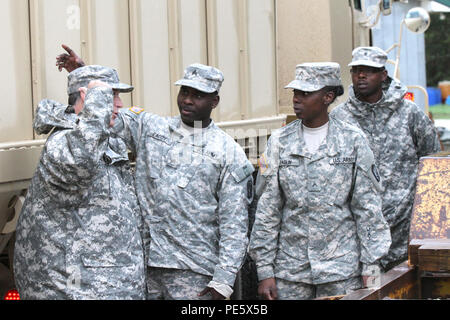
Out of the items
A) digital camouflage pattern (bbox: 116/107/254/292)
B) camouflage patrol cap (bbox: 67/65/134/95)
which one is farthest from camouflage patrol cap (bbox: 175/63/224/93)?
camouflage patrol cap (bbox: 67/65/134/95)

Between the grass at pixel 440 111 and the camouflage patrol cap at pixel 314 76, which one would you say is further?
the grass at pixel 440 111

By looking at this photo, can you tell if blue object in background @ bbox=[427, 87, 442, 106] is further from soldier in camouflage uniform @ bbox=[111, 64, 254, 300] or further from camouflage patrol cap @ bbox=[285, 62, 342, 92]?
soldier in camouflage uniform @ bbox=[111, 64, 254, 300]

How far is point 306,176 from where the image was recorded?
13.5ft

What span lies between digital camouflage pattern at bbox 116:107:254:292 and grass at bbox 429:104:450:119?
20.1 metres

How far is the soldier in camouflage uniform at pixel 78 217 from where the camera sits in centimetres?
328

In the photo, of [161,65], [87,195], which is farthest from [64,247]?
[161,65]

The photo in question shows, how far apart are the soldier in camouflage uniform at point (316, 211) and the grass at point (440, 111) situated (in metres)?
19.8

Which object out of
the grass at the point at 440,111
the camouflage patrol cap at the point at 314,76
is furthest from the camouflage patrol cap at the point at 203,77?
the grass at the point at 440,111

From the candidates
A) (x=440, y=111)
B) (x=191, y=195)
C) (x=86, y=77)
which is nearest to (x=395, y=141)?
(x=191, y=195)

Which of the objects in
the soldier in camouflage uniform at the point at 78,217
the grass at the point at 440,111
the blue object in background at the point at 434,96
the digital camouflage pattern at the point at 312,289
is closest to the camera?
the soldier in camouflage uniform at the point at 78,217

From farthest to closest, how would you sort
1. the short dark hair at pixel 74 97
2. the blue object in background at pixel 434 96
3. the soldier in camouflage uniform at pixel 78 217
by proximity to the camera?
the blue object in background at pixel 434 96 < the short dark hair at pixel 74 97 < the soldier in camouflage uniform at pixel 78 217

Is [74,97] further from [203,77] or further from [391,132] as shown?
[391,132]

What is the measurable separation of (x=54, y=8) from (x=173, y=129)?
Result: 2.57 feet

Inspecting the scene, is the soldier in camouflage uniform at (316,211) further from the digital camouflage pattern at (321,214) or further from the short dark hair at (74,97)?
the short dark hair at (74,97)
